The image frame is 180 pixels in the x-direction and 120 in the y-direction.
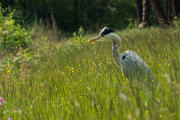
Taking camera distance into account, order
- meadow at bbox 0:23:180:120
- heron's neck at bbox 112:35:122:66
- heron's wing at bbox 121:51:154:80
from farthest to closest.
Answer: heron's neck at bbox 112:35:122:66 < heron's wing at bbox 121:51:154:80 < meadow at bbox 0:23:180:120

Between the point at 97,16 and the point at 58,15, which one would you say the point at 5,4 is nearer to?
the point at 58,15

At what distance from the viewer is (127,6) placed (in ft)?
118

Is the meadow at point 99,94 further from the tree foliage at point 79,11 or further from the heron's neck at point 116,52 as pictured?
the tree foliage at point 79,11

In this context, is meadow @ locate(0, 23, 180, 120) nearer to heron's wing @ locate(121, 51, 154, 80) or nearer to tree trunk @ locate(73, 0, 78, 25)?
heron's wing @ locate(121, 51, 154, 80)

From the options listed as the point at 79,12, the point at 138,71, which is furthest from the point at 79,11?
the point at 138,71

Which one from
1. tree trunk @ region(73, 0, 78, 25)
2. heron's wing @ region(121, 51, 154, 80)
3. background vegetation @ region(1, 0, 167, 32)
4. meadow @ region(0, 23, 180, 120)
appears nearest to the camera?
meadow @ region(0, 23, 180, 120)

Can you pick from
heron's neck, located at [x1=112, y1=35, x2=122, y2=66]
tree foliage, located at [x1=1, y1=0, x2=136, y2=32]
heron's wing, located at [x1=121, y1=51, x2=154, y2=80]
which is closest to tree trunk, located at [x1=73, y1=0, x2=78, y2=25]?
tree foliage, located at [x1=1, y1=0, x2=136, y2=32]

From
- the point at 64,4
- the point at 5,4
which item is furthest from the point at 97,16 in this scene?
the point at 5,4

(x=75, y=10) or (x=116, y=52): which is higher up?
(x=75, y=10)

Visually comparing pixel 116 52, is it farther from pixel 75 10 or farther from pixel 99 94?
pixel 75 10

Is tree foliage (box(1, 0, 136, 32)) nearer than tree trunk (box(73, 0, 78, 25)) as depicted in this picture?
Yes

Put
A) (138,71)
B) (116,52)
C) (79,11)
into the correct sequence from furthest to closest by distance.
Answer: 1. (79,11)
2. (116,52)
3. (138,71)

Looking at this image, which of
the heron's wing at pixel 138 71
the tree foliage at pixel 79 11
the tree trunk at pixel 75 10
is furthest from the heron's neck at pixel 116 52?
the tree trunk at pixel 75 10

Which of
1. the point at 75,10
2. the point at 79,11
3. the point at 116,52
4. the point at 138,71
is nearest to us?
the point at 138,71
